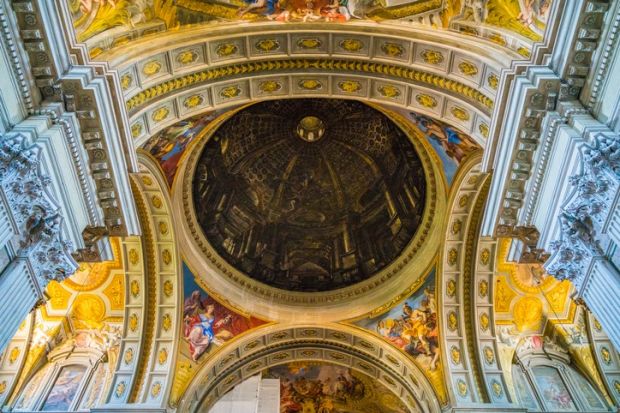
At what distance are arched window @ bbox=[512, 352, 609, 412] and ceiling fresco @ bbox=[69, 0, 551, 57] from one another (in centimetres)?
1026

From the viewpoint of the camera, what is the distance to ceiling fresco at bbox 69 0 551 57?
309 inches

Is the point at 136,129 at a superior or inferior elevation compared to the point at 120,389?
superior

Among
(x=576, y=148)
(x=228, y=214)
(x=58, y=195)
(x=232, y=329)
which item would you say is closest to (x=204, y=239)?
(x=228, y=214)

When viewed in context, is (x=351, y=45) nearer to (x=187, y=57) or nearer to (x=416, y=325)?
(x=187, y=57)

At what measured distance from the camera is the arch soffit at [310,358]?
47.7 feet

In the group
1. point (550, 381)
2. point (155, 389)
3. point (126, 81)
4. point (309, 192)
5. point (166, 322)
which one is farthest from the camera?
point (309, 192)

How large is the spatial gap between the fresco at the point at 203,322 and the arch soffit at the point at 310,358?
33cm

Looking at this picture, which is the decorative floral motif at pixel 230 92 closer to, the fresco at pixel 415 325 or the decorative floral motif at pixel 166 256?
the decorative floral motif at pixel 166 256

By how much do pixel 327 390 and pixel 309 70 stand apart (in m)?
11.4

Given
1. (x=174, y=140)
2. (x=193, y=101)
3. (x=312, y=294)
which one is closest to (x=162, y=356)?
(x=312, y=294)

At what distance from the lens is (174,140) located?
1249 centimetres

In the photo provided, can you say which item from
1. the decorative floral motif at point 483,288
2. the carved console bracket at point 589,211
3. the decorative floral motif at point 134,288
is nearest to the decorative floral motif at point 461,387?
the decorative floral motif at point 483,288

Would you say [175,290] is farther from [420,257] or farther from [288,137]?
[420,257]

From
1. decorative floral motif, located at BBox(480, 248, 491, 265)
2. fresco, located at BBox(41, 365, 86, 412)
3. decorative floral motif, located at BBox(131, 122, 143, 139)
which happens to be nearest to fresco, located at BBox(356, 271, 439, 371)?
decorative floral motif, located at BBox(480, 248, 491, 265)
